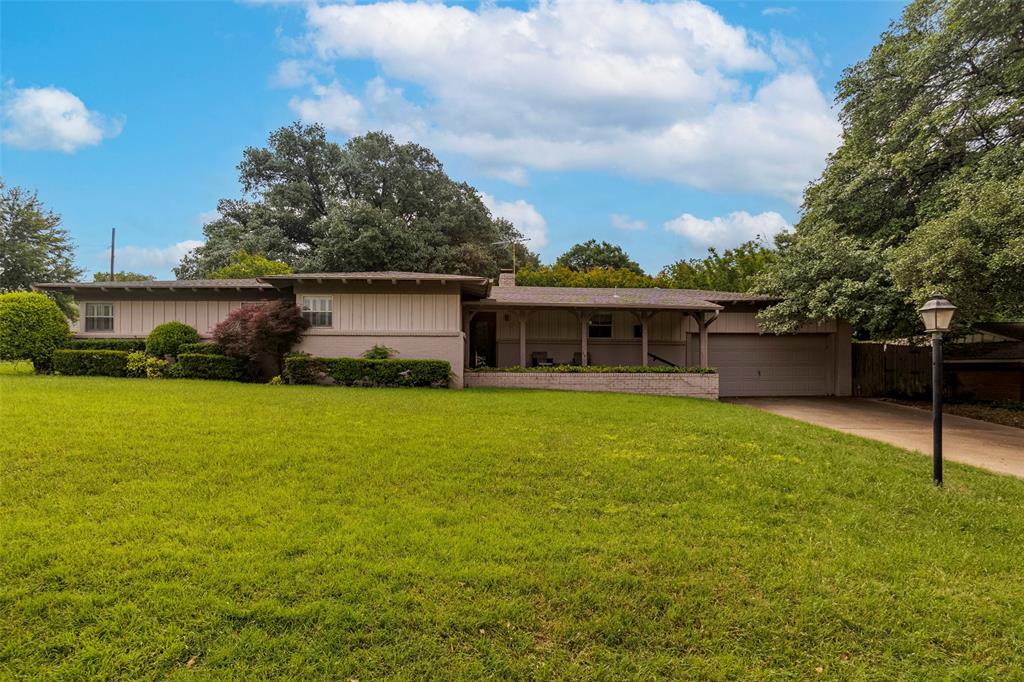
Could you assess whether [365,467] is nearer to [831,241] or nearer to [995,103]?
[831,241]

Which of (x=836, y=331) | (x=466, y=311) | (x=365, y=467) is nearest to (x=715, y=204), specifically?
(x=836, y=331)

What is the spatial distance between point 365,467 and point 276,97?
11340 millimetres

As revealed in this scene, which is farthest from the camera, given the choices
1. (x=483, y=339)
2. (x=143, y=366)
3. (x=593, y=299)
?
(x=483, y=339)

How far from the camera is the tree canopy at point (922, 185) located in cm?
931

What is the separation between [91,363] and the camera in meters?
13.3

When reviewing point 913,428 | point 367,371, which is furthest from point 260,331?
point 913,428

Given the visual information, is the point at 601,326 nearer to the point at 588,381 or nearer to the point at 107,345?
the point at 588,381

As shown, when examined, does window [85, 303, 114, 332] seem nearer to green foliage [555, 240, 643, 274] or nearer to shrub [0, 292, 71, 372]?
shrub [0, 292, 71, 372]

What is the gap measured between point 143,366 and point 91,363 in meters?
1.36

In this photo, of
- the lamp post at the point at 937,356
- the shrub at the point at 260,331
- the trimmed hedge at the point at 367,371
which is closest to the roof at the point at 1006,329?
the lamp post at the point at 937,356

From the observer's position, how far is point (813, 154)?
704 inches

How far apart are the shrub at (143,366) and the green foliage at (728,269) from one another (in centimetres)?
2542

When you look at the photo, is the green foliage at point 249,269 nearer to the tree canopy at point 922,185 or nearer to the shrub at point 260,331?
the shrub at point 260,331

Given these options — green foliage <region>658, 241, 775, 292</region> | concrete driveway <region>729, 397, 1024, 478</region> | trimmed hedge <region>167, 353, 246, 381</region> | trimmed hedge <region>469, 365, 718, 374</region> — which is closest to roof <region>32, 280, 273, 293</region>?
trimmed hedge <region>167, 353, 246, 381</region>
